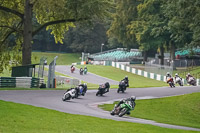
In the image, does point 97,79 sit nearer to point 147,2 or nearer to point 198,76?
point 198,76

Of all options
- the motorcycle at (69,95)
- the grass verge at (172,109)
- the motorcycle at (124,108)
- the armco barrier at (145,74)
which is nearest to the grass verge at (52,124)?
the motorcycle at (124,108)

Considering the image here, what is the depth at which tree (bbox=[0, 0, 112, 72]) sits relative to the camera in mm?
34719

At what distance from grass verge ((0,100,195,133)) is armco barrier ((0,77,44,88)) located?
45.6 ft

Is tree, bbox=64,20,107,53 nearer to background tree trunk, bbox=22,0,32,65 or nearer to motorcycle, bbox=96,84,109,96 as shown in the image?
background tree trunk, bbox=22,0,32,65

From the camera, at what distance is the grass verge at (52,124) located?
1255 centimetres

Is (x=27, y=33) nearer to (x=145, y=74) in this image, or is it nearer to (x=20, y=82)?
(x=20, y=82)

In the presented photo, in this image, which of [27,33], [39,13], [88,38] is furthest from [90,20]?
[88,38]

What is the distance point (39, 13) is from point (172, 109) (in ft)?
62.1

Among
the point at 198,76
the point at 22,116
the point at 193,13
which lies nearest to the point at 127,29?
the point at 198,76

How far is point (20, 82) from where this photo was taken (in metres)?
31.1

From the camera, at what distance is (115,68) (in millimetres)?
68750

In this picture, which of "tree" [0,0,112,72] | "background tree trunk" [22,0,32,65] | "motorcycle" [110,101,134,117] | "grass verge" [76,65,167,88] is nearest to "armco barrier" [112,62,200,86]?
"grass verge" [76,65,167,88]

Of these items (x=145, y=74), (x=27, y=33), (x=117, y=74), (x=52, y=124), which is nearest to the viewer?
(x=52, y=124)

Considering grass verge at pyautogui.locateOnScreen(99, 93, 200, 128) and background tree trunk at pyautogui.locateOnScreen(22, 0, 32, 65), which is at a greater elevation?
background tree trunk at pyautogui.locateOnScreen(22, 0, 32, 65)
